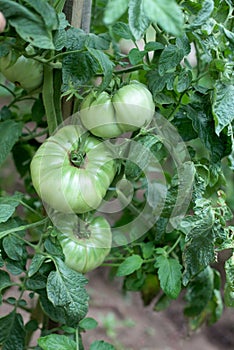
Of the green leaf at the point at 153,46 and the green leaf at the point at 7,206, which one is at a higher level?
the green leaf at the point at 153,46

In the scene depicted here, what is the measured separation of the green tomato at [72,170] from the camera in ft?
2.17

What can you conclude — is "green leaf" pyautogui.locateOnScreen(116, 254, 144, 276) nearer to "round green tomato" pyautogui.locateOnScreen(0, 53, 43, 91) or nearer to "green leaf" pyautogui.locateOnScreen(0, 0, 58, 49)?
"round green tomato" pyautogui.locateOnScreen(0, 53, 43, 91)

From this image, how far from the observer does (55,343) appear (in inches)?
28.0

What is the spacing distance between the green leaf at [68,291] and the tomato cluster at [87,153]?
0.08 metres

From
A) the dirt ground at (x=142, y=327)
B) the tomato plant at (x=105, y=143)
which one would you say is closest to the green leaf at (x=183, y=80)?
the tomato plant at (x=105, y=143)

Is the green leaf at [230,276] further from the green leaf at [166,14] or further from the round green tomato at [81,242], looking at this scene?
the green leaf at [166,14]

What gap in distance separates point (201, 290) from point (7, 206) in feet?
1.47

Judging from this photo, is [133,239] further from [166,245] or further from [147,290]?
[147,290]

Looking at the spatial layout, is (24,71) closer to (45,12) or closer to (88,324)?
(45,12)

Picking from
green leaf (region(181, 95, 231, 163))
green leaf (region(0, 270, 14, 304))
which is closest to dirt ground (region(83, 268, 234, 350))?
green leaf (region(0, 270, 14, 304))

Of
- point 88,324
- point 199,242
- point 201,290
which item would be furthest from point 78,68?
point 201,290

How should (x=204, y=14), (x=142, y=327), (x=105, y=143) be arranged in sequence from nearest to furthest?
1. (x=204, y=14)
2. (x=105, y=143)
3. (x=142, y=327)

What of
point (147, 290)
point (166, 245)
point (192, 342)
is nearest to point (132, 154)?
point (166, 245)

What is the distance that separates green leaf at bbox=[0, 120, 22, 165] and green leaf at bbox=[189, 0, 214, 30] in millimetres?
336
